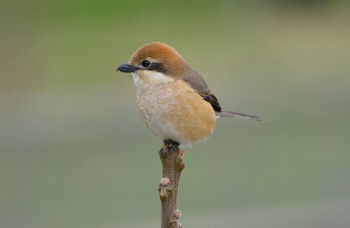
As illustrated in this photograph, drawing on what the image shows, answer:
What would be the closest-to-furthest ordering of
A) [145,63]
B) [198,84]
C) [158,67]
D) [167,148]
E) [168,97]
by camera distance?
[167,148], [145,63], [158,67], [168,97], [198,84]

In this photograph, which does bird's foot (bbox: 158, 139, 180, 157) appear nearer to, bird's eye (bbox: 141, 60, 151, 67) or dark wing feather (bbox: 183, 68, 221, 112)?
bird's eye (bbox: 141, 60, 151, 67)

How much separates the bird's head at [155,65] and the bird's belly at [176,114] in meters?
0.06

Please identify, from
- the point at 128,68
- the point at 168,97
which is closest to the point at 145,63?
the point at 128,68

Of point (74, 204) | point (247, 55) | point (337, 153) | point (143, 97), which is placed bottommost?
point (143, 97)

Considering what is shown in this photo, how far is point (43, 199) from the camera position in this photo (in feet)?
41.7

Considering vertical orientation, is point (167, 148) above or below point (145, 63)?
below

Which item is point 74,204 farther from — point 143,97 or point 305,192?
point 143,97

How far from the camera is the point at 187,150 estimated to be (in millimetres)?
12453

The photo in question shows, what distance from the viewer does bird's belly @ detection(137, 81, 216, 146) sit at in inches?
216

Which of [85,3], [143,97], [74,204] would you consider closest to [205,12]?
[85,3]

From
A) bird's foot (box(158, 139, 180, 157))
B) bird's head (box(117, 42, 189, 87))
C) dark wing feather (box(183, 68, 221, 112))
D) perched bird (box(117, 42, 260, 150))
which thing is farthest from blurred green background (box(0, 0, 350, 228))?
bird's foot (box(158, 139, 180, 157))

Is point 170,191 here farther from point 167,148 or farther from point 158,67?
point 158,67

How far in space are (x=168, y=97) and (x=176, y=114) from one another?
107 millimetres

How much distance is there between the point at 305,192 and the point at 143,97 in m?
6.81
